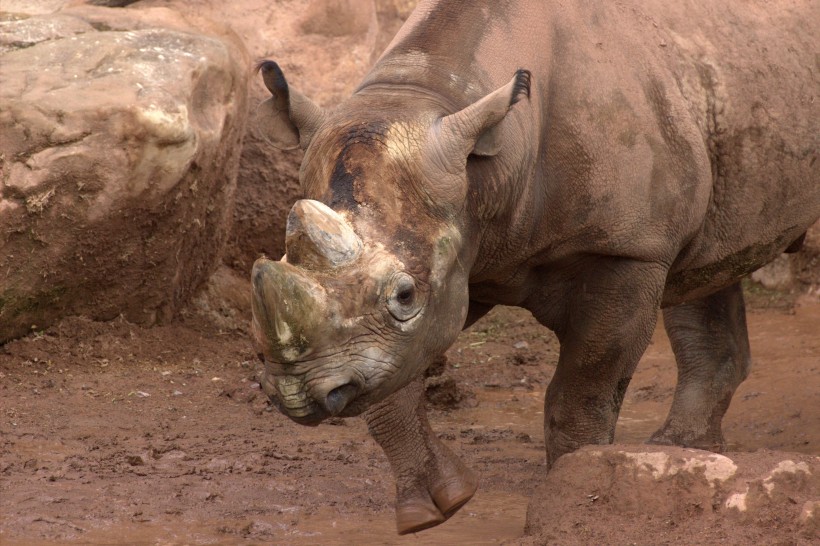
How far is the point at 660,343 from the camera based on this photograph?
8.94m

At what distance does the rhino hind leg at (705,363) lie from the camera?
656 cm

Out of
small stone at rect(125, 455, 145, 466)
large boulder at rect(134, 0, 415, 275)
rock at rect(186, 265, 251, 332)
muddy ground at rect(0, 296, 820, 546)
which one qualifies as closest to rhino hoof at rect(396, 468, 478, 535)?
muddy ground at rect(0, 296, 820, 546)

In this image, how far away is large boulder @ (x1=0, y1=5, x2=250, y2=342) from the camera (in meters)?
7.09

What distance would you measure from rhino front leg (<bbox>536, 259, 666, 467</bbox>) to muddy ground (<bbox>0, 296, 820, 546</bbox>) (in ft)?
1.51

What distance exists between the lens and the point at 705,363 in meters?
6.68

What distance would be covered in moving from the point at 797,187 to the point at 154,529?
9.85ft

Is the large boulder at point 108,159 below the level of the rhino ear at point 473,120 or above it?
below

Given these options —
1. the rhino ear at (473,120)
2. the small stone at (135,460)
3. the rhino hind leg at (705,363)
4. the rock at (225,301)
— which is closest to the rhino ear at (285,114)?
the rhino ear at (473,120)

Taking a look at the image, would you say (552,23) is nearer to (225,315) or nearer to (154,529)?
(154,529)

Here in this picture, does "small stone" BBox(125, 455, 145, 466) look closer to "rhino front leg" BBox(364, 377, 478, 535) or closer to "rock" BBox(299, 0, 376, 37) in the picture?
"rhino front leg" BBox(364, 377, 478, 535)

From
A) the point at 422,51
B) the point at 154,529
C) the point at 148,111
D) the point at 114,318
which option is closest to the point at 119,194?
the point at 148,111

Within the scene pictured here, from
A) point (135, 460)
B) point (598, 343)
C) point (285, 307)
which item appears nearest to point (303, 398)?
point (285, 307)

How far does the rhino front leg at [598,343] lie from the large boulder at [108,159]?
286 cm

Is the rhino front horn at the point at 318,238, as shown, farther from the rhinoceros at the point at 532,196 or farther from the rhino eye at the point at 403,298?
the rhino eye at the point at 403,298
